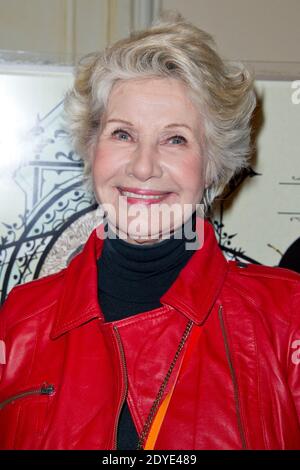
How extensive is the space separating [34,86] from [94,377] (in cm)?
82

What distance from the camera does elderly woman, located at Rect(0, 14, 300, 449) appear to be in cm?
112

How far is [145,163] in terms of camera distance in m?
1.20

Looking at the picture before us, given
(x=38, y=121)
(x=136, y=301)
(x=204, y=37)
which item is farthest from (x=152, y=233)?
(x=38, y=121)

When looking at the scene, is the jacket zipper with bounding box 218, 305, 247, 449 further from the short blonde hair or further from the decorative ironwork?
the decorative ironwork

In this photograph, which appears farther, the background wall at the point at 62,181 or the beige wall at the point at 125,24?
the beige wall at the point at 125,24

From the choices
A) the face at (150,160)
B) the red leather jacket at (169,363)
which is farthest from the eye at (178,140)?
the red leather jacket at (169,363)

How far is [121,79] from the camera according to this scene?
128 cm

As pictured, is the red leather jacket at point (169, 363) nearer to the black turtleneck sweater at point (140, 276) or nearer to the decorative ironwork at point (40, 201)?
the black turtleneck sweater at point (140, 276)

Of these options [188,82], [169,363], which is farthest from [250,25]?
[169,363]

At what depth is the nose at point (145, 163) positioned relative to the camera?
1.20 meters

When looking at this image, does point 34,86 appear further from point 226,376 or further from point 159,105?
point 226,376

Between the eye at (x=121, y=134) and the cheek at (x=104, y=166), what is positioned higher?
the eye at (x=121, y=134)

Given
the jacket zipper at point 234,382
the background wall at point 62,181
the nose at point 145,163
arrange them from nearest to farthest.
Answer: the jacket zipper at point 234,382, the nose at point 145,163, the background wall at point 62,181
